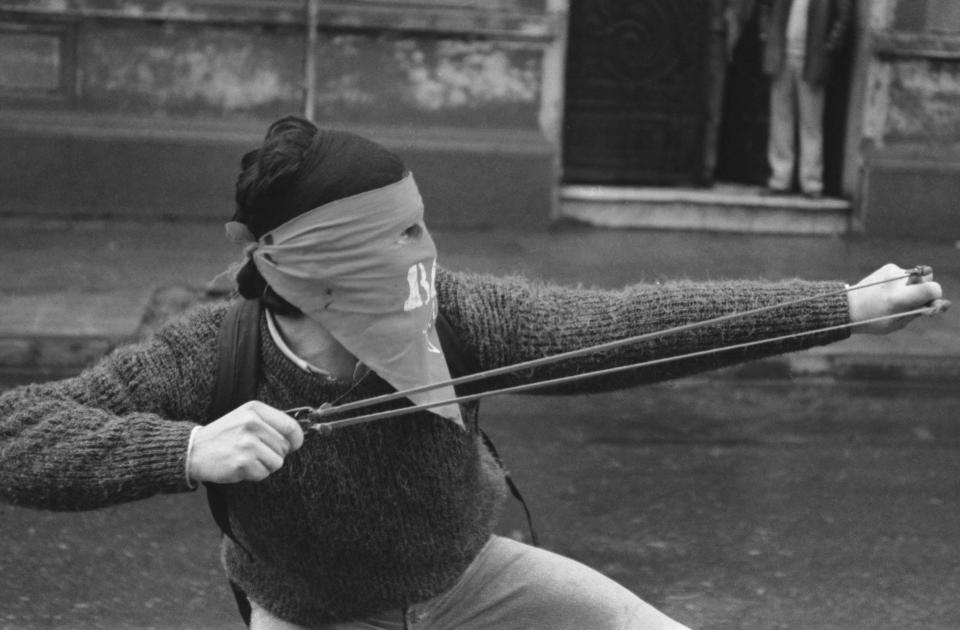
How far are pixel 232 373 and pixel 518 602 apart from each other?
0.67 meters

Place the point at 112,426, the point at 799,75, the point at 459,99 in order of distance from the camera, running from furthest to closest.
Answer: the point at 799,75 → the point at 459,99 → the point at 112,426

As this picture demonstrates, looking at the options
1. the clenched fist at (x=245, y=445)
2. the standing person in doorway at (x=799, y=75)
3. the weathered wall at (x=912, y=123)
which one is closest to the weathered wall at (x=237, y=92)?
the standing person in doorway at (x=799, y=75)

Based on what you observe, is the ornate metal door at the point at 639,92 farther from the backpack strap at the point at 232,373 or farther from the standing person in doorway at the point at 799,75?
the backpack strap at the point at 232,373

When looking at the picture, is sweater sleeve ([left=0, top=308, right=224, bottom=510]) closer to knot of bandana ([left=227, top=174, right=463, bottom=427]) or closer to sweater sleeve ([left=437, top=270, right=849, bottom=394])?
knot of bandana ([left=227, top=174, right=463, bottom=427])

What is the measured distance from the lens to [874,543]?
5.38m

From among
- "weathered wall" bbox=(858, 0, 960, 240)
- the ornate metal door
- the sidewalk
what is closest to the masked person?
the sidewalk

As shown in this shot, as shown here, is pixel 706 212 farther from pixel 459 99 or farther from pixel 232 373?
pixel 232 373

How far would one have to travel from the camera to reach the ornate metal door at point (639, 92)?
445 inches

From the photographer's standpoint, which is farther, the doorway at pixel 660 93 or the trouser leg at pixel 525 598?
the doorway at pixel 660 93

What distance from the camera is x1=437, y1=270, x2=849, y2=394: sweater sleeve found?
2.82 metres

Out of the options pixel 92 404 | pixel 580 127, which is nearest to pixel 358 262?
pixel 92 404

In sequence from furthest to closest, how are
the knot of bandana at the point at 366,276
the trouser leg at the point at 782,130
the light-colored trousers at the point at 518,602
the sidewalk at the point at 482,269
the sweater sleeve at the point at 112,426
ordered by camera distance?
1. the trouser leg at the point at 782,130
2. the sidewalk at the point at 482,269
3. the light-colored trousers at the point at 518,602
4. the knot of bandana at the point at 366,276
5. the sweater sleeve at the point at 112,426

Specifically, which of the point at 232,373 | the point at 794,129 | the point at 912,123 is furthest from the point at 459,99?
the point at 232,373

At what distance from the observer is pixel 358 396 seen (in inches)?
105
